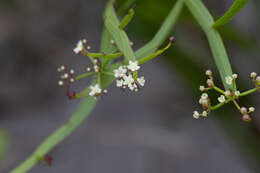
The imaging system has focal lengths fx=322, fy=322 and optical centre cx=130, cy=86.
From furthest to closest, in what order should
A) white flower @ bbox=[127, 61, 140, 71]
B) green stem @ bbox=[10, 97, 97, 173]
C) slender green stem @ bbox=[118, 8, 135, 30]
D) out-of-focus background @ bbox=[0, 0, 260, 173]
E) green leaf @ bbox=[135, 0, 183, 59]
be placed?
out-of-focus background @ bbox=[0, 0, 260, 173], green stem @ bbox=[10, 97, 97, 173], green leaf @ bbox=[135, 0, 183, 59], slender green stem @ bbox=[118, 8, 135, 30], white flower @ bbox=[127, 61, 140, 71]

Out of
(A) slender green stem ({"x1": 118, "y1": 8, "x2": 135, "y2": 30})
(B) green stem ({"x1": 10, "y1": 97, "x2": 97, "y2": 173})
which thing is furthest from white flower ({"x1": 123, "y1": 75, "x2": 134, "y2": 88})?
(B) green stem ({"x1": 10, "y1": 97, "x2": 97, "y2": 173})

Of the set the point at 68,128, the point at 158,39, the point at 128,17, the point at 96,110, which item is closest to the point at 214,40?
the point at 158,39

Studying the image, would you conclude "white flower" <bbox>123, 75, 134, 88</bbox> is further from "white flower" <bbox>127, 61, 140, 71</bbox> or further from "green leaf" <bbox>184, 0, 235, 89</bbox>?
"green leaf" <bbox>184, 0, 235, 89</bbox>

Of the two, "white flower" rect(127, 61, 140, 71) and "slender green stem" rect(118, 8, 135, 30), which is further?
"slender green stem" rect(118, 8, 135, 30)

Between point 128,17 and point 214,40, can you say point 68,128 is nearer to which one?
point 128,17

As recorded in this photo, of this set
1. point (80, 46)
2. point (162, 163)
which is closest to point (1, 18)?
point (162, 163)

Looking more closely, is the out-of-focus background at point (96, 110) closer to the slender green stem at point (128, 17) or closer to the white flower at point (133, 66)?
the slender green stem at point (128, 17)
